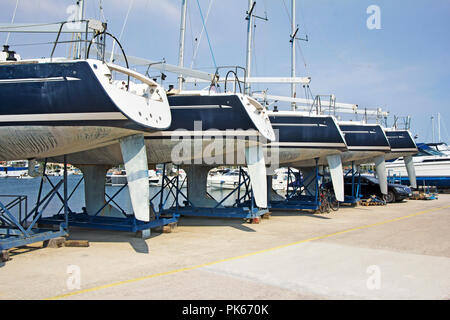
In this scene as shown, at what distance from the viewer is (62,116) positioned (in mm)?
6926

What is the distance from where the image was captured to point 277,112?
13617 millimetres

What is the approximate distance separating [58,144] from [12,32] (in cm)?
364

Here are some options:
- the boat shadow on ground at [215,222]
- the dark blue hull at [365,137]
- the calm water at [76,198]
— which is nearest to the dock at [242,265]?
the boat shadow on ground at [215,222]

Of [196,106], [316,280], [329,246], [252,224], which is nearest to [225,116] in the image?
[196,106]

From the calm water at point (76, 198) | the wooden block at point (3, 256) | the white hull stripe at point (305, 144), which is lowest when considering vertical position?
the calm water at point (76, 198)

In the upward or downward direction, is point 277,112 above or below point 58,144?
above

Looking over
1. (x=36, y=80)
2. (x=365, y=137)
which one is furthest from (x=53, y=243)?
(x=365, y=137)

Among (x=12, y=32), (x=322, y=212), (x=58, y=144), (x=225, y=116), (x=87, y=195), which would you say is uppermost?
(x=12, y=32)

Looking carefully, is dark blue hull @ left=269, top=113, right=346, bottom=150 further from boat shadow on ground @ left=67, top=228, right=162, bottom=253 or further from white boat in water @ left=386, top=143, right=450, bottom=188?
white boat in water @ left=386, top=143, right=450, bottom=188

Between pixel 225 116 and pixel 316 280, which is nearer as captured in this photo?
pixel 316 280

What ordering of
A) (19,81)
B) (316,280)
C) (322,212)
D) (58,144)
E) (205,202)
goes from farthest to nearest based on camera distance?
(322,212) → (205,202) → (58,144) → (19,81) → (316,280)

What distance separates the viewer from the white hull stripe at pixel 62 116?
6848mm

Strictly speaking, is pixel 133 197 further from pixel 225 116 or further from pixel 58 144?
pixel 225 116

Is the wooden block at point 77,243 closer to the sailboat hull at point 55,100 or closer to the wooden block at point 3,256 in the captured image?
the wooden block at point 3,256
